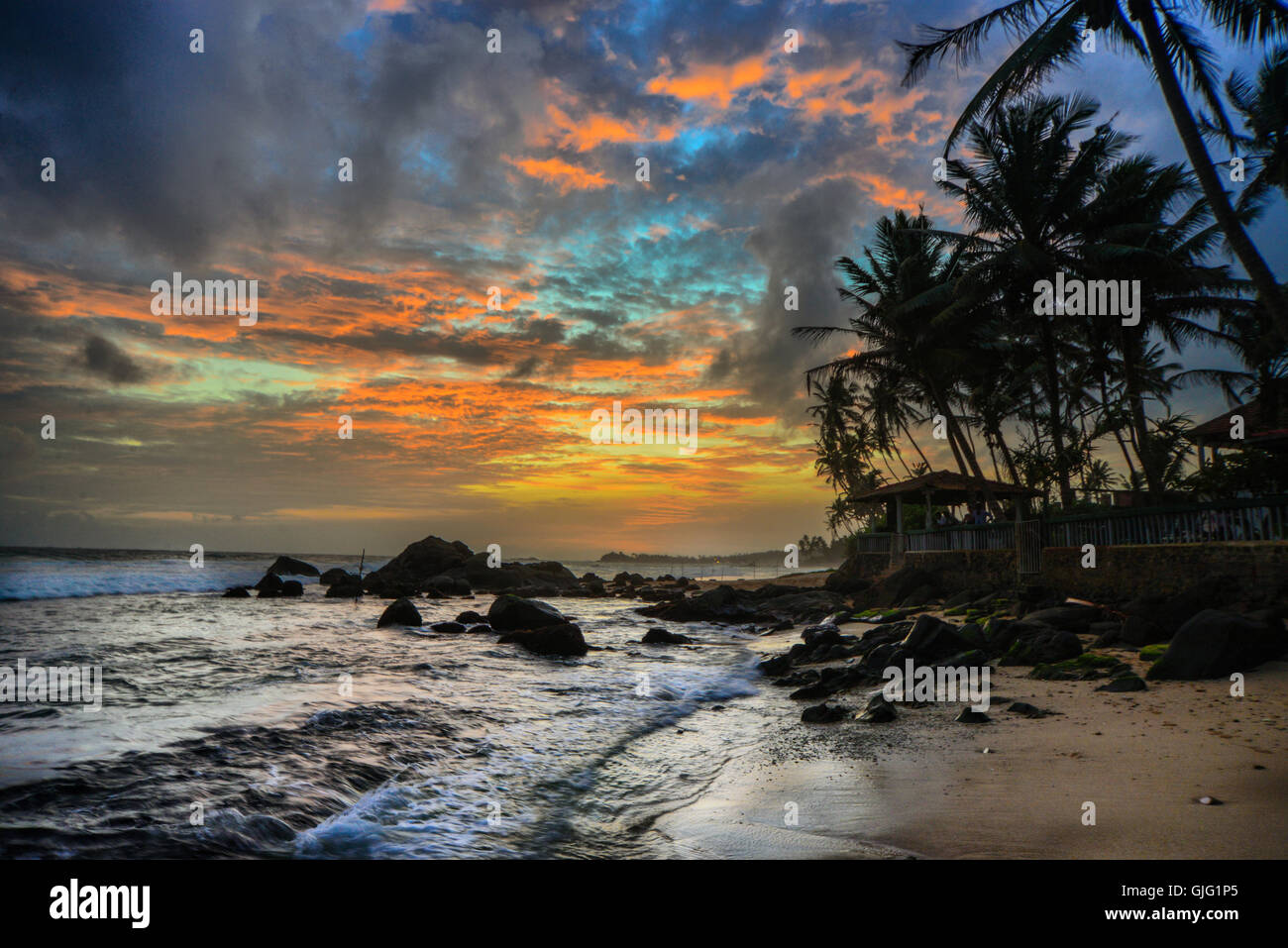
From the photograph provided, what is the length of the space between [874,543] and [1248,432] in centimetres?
1427

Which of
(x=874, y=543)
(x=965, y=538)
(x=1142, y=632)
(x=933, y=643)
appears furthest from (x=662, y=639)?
(x=874, y=543)

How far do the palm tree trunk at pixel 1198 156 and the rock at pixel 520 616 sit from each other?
18.1 meters

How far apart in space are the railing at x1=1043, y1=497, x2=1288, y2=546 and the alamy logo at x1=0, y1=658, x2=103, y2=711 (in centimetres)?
1937

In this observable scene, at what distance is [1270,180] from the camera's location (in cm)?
1991

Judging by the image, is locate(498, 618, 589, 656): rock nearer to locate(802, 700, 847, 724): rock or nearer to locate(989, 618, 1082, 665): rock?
locate(802, 700, 847, 724): rock

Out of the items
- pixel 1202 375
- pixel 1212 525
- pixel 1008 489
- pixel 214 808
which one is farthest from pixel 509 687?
pixel 1202 375

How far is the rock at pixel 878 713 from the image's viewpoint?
8625mm

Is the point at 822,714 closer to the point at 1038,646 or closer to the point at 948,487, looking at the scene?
the point at 1038,646

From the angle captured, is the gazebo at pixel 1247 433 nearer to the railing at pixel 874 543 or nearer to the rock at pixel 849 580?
the railing at pixel 874 543

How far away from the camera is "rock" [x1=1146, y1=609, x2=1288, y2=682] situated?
27.6ft

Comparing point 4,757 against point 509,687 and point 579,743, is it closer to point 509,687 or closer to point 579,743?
point 579,743

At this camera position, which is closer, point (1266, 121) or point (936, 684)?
point (936, 684)

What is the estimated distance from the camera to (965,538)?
23.5 m

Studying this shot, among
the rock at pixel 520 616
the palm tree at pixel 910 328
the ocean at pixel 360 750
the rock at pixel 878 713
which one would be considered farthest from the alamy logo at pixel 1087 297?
the rock at pixel 520 616
